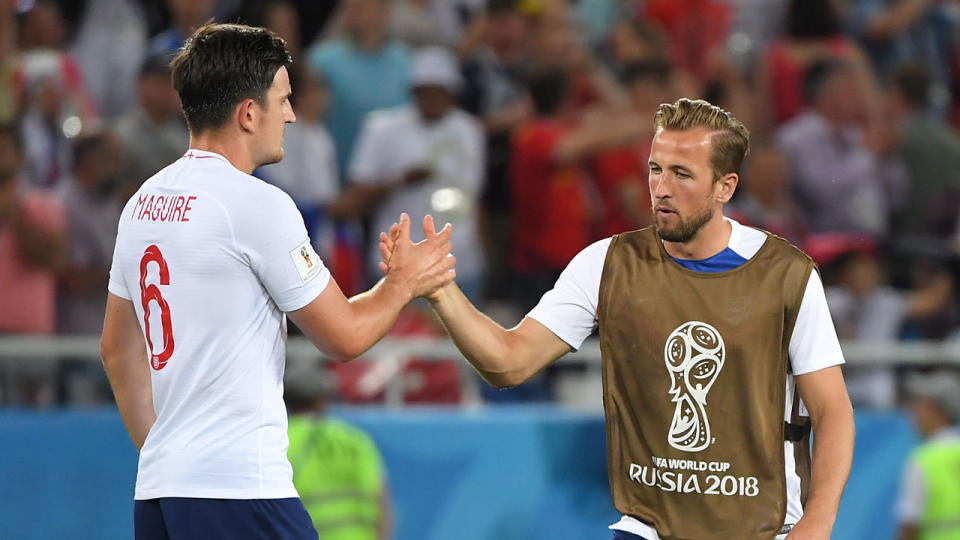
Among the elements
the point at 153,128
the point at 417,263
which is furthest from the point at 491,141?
the point at 417,263

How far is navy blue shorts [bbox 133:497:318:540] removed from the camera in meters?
3.90

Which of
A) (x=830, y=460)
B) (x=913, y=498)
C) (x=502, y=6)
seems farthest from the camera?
(x=502, y=6)

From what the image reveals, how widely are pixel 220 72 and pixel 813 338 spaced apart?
2.03 m

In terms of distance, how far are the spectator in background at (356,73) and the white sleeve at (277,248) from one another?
5.44m

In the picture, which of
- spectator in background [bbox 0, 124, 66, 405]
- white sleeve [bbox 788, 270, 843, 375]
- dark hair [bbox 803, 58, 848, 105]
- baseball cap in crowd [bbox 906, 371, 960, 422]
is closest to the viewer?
A: white sleeve [bbox 788, 270, 843, 375]

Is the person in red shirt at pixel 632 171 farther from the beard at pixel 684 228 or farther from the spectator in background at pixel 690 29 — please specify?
the beard at pixel 684 228

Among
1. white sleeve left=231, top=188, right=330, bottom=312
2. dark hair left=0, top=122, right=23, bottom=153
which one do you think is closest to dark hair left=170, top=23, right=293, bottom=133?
white sleeve left=231, top=188, right=330, bottom=312

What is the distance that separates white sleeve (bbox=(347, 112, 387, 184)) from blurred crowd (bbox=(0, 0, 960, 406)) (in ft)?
0.05

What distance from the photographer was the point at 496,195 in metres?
9.18

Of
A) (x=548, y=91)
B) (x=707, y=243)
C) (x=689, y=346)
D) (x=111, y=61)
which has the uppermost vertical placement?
(x=111, y=61)

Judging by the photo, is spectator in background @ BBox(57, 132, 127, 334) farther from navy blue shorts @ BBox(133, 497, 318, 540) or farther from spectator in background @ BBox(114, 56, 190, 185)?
navy blue shorts @ BBox(133, 497, 318, 540)

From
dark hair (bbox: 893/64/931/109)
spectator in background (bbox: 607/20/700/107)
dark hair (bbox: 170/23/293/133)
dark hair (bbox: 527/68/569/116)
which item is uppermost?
spectator in background (bbox: 607/20/700/107)

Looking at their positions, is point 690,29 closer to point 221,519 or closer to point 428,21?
point 428,21

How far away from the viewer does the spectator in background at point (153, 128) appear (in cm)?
816
